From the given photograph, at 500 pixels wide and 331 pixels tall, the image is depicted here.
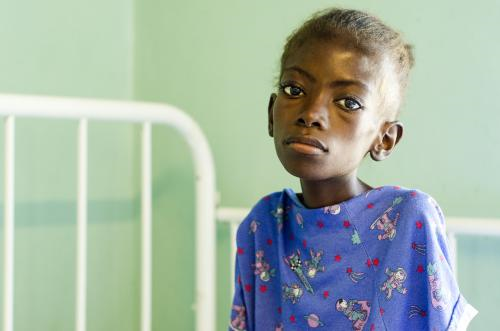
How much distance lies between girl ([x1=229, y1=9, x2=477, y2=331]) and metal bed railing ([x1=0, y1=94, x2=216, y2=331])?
441mm

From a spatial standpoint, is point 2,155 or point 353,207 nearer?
point 353,207

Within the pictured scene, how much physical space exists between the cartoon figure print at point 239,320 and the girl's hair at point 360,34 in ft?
1.09

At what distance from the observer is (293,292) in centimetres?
91

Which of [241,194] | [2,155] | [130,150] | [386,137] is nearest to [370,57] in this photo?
[386,137]

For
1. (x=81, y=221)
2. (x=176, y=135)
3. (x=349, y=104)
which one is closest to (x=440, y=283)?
(x=349, y=104)

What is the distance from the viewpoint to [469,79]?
1.20 metres

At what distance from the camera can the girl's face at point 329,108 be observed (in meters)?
0.83

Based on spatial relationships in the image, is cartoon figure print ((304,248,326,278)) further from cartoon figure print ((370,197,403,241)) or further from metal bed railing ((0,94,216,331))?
metal bed railing ((0,94,216,331))

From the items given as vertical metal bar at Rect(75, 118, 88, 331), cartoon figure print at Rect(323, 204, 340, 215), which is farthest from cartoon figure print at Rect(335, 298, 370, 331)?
vertical metal bar at Rect(75, 118, 88, 331)

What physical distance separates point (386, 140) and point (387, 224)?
0.37 ft

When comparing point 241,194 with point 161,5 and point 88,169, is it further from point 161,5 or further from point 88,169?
point 161,5

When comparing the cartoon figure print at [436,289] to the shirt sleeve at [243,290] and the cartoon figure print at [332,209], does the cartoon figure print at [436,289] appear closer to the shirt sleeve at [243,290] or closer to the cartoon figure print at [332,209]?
the cartoon figure print at [332,209]

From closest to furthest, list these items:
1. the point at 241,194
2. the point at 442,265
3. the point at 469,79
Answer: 1. the point at 442,265
2. the point at 469,79
3. the point at 241,194

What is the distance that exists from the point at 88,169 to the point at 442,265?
3.15 ft
